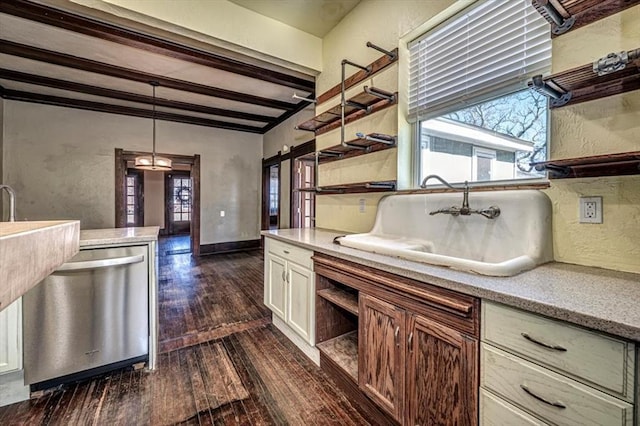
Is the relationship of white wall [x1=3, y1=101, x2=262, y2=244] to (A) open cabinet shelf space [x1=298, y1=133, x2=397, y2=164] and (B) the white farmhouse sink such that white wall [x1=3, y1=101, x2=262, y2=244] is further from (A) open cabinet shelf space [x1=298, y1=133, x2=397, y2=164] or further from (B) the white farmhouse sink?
(B) the white farmhouse sink

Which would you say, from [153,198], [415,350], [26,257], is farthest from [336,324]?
[153,198]

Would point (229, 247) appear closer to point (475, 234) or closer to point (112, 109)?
point (112, 109)

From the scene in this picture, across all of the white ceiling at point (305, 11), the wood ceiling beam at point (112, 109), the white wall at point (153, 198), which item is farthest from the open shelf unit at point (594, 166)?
the white wall at point (153, 198)

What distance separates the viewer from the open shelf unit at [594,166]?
105cm

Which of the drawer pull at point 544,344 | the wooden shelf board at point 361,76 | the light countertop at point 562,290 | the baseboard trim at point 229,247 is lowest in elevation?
the baseboard trim at point 229,247

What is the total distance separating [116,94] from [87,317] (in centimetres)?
398

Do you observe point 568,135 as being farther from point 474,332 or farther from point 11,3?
point 11,3

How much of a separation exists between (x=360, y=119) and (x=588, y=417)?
243 cm

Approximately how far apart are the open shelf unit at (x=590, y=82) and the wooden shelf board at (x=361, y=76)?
1330 mm

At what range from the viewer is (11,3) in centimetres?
228

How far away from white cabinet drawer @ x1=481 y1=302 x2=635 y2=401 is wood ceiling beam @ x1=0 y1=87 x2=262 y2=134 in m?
6.05

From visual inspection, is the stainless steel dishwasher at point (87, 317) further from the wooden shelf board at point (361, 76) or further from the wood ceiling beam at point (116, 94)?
the wood ceiling beam at point (116, 94)

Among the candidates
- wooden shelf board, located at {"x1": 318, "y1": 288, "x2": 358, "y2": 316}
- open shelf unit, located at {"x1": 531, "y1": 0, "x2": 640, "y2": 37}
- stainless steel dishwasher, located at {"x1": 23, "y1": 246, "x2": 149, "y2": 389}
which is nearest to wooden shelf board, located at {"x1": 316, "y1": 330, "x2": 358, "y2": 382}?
wooden shelf board, located at {"x1": 318, "y1": 288, "x2": 358, "y2": 316}

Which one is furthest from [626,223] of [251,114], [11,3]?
[251,114]
